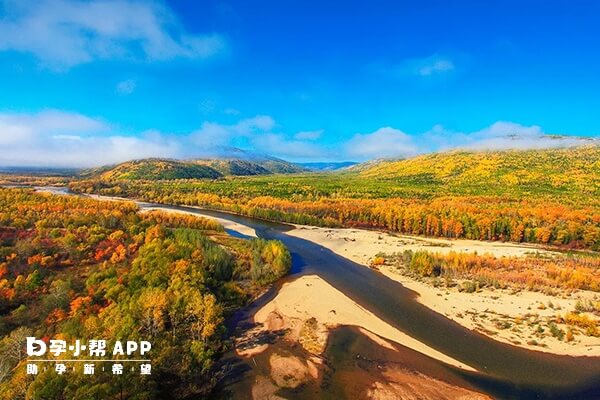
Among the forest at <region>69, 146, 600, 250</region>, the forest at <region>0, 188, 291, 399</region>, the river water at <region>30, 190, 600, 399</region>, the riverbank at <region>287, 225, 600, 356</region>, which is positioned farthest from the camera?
the forest at <region>69, 146, 600, 250</region>

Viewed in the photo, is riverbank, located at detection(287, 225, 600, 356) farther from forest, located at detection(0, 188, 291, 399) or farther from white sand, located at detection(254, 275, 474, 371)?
forest, located at detection(0, 188, 291, 399)

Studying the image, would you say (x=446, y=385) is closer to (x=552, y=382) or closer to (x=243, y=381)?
(x=552, y=382)

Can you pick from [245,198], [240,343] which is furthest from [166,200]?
[240,343]

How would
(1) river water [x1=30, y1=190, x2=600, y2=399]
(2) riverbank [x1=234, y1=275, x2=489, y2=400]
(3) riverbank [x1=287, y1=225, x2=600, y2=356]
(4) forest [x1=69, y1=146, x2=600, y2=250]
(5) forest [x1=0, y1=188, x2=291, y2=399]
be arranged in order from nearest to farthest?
1. (5) forest [x1=0, y1=188, x2=291, y2=399]
2. (2) riverbank [x1=234, y1=275, x2=489, y2=400]
3. (1) river water [x1=30, y1=190, x2=600, y2=399]
4. (3) riverbank [x1=287, y1=225, x2=600, y2=356]
5. (4) forest [x1=69, y1=146, x2=600, y2=250]

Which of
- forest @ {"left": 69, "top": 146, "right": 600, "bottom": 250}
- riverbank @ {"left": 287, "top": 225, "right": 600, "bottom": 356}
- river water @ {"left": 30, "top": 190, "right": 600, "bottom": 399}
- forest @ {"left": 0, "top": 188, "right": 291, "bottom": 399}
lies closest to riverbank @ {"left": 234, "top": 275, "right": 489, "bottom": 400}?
river water @ {"left": 30, "top": 190, "right": 600, "bottom": 399}

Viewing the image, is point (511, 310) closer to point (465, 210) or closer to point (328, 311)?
point (328, 311)

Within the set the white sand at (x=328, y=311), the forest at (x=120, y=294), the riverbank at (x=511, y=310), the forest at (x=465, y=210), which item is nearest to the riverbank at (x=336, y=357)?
the white sand at (x=328, y=311)

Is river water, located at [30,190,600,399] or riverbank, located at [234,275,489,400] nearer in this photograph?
riverbank, located at [234,275,489,400]

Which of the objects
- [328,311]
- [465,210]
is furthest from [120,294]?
[465,210]
